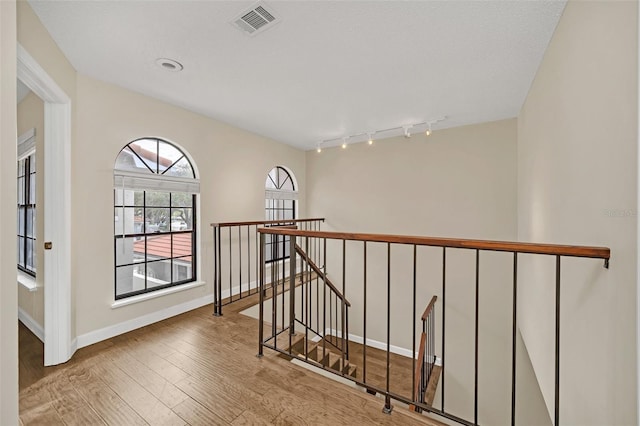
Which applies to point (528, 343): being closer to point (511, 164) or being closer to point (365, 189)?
point (511, 164)

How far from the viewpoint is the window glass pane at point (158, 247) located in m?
3.06

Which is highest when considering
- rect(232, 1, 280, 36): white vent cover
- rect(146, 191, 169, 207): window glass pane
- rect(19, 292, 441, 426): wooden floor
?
rect(232, 1, 280, 36): white vent cover

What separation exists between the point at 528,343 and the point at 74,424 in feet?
12.3

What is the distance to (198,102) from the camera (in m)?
3.04

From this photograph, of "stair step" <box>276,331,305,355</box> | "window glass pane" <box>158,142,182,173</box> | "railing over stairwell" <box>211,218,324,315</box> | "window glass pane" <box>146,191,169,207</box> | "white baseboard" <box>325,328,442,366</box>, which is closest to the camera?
"stair step" <box>276,331,305,355</box>

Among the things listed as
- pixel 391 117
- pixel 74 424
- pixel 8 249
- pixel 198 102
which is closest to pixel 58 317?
pixel 74 424

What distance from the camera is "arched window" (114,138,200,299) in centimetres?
282

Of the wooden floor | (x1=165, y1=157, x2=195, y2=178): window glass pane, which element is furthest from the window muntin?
(x1=165, y1=157, x2=195, y2=178): window glass pane

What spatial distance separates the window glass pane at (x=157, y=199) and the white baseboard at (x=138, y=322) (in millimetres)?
1202

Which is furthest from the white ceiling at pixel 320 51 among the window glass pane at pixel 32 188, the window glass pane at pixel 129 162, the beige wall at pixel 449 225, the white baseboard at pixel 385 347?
the white baseboard at pixel 385 347

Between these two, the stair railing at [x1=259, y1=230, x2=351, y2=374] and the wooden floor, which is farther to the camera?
the stair railing at [x1=259, y1=230, x2=351, y2=374]

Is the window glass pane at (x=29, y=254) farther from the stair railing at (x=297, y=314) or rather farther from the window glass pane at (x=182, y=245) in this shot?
the stair railing at (x=297, y=314)

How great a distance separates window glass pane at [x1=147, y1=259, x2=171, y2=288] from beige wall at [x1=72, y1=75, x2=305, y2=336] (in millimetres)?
223

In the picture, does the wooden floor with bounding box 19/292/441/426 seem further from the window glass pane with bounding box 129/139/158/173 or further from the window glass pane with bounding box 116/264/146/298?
the window glass pane with bounding box 129/139/158/173
